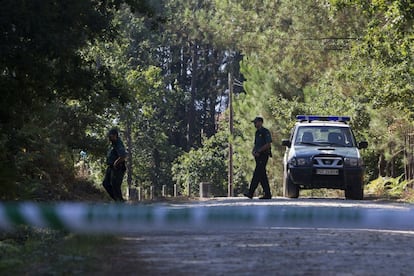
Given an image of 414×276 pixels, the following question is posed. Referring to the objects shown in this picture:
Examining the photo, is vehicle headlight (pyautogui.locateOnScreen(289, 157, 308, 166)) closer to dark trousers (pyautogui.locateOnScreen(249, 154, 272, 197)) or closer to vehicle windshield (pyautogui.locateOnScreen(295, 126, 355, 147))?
vehicle windshield (pyautogui.locateOnScreen(295, 126, 355, 147))

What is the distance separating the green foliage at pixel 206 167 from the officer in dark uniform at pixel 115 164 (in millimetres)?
50912

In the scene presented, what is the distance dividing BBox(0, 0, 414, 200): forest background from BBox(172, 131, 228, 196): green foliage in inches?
3.7

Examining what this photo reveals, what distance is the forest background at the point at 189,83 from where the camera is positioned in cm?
1848

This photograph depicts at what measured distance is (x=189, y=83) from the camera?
84.8m

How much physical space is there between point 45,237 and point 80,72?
6.27 metres

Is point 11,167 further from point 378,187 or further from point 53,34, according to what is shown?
point 378,187

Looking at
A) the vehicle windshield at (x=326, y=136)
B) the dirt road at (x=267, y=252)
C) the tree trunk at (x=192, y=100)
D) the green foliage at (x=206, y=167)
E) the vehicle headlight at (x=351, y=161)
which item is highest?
the tree trunk at (x=192, y=100)

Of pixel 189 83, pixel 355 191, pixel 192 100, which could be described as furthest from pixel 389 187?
pixel 189 83

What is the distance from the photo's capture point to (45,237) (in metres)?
13.8

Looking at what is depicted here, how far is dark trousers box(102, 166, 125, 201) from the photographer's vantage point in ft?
68.8

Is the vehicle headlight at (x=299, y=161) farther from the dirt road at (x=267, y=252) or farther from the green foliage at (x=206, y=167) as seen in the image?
the green foliage at (x=206, y=167)

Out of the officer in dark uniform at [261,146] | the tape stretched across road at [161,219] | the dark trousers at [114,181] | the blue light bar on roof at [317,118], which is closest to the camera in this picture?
the tape stretched across road at [161,219]

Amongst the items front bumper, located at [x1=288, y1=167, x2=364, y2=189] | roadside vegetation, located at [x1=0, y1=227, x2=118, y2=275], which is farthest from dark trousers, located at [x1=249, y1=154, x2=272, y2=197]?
roadside vegetation, located at [x1=0, y1=227, x2=118, y2=275]

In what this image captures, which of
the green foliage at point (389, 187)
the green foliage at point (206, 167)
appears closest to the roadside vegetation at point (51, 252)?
the green foliage at point (389, 187)
